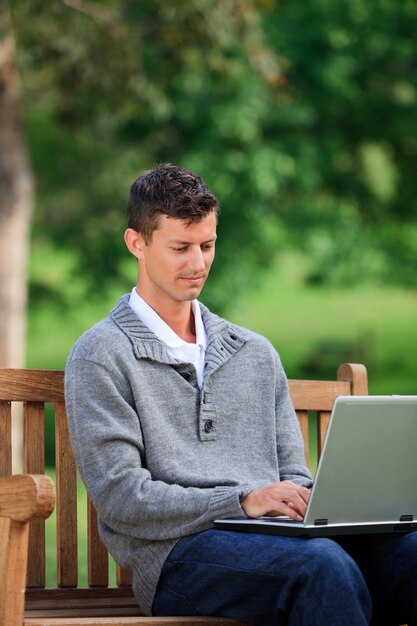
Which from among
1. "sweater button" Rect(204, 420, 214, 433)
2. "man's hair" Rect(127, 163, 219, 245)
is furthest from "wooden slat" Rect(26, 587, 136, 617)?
"man's hair" Rect(127, 163, 219, 245)

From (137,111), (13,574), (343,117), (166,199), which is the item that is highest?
(343,117)

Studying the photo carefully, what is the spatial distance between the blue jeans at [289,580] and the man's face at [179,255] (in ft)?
2.15

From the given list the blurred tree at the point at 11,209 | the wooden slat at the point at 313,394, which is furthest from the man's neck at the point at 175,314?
the blurred tree at the point at 11,209

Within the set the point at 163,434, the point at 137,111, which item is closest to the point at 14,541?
the point at 163,434

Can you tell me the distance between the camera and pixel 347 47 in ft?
47.4

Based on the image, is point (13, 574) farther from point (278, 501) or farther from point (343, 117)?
point (343, 117)

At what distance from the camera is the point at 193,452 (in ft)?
11.0

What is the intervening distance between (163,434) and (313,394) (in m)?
0.85

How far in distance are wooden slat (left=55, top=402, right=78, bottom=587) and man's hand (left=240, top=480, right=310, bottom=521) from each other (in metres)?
0.75

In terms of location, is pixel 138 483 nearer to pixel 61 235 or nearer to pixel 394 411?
pixel 394 411

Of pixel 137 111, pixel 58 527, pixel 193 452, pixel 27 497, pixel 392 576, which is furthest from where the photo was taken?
pixel 137 111

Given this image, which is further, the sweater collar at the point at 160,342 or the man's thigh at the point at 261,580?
the sweater collar at the point at 160,342

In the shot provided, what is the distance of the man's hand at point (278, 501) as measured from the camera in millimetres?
3094

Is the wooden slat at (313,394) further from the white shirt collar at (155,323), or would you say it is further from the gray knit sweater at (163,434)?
the white shirt collar at (155,323)
